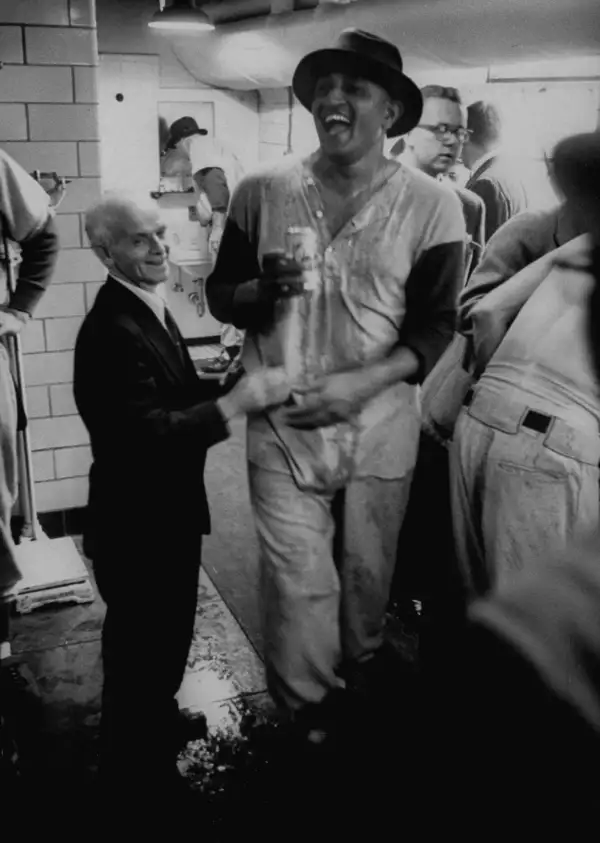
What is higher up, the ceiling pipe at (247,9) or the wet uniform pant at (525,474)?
the ceiling pipe at (247,9)

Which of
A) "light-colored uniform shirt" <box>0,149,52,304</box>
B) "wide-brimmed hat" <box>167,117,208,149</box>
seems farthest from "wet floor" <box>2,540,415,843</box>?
"wide-brimmed hat" <box>167,117,208,149</box>

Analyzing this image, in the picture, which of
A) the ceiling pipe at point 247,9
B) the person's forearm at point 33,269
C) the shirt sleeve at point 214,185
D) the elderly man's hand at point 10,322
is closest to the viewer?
the elderly man's hand at point 10,322

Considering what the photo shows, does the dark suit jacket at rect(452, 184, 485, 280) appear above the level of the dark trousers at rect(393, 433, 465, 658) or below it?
above

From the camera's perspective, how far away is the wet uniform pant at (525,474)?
2.06 meters

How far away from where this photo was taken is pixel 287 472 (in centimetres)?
248

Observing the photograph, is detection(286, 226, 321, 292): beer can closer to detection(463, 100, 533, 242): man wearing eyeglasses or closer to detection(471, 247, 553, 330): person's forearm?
detection(471, 247, 553, 330): person's forearm

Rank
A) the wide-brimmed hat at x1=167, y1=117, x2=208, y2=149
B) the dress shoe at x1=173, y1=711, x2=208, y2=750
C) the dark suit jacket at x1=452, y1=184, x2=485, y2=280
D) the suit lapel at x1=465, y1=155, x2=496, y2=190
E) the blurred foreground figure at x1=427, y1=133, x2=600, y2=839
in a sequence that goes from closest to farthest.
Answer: the blurred foreground figure at x1=427, y1=133, x2=600, y2=839 < the dress shoe at x1=173, y1=711, x2=208, y2=750 < the dark suit jacket at x1=452, y1=184, x2=485, y2=280 < the suit lapel at x1=465, y1=155, x2=496, y2=190 < the wide-brimmed hat at x1=167, y1=117, x2=208, y2=149

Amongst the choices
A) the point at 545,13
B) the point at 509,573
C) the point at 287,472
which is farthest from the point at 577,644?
the point at 545,13

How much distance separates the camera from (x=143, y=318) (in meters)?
2.11

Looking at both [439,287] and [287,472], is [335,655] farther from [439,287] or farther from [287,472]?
[439,287]

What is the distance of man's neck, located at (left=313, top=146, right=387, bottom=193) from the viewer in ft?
7.79

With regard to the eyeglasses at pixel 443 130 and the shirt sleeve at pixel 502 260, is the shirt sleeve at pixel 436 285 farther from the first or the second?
the eyeglasses at pixel 443 130

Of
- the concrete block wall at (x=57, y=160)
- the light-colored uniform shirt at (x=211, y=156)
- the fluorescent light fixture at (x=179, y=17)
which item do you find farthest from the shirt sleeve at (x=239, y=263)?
the light-colored uniform shirt at (x=211, y=156)

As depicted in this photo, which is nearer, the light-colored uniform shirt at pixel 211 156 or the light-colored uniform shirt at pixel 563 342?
the light-colored uniform shirt at pixel 563 342
